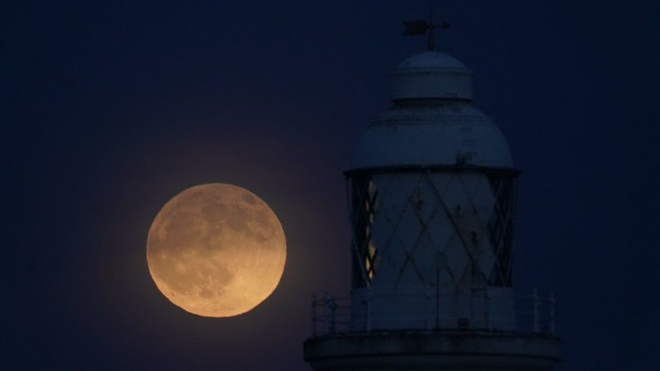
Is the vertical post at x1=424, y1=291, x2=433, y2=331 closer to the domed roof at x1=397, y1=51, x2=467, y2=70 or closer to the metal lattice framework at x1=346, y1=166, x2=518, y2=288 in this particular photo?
the metal lattice framework at x1=346, y1=166, x2=518, y2=288

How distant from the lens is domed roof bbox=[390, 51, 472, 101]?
72.8m

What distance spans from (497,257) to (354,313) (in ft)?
13.6

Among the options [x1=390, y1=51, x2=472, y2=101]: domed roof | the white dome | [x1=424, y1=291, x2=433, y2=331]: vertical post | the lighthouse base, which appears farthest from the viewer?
[x1=390, y1=51, x2=472, y2=101]: domed roof

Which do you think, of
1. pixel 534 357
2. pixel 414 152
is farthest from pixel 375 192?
pixel 534 357

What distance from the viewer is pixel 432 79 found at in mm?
72812

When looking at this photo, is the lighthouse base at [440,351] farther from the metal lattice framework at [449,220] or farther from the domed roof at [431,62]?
the domed roof at [431,62]

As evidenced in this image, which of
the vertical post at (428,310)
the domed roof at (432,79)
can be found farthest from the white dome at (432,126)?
the vertical post at (428,310)

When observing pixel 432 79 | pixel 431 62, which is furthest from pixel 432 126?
pixel 431 62

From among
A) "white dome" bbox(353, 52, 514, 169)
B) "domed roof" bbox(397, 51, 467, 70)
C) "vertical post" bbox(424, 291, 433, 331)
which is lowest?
"vertical post" bbox(424, 291, 433, 331)

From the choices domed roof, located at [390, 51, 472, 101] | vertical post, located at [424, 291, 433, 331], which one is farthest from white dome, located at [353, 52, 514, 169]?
vertical post, located at [424, 291, 433, 331]

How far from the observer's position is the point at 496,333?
71188mm

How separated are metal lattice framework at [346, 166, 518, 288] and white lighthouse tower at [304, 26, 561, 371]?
0.09 feet

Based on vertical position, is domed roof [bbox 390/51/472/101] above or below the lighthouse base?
above

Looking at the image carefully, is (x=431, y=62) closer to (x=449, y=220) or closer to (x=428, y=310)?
(x=449, y=220)
